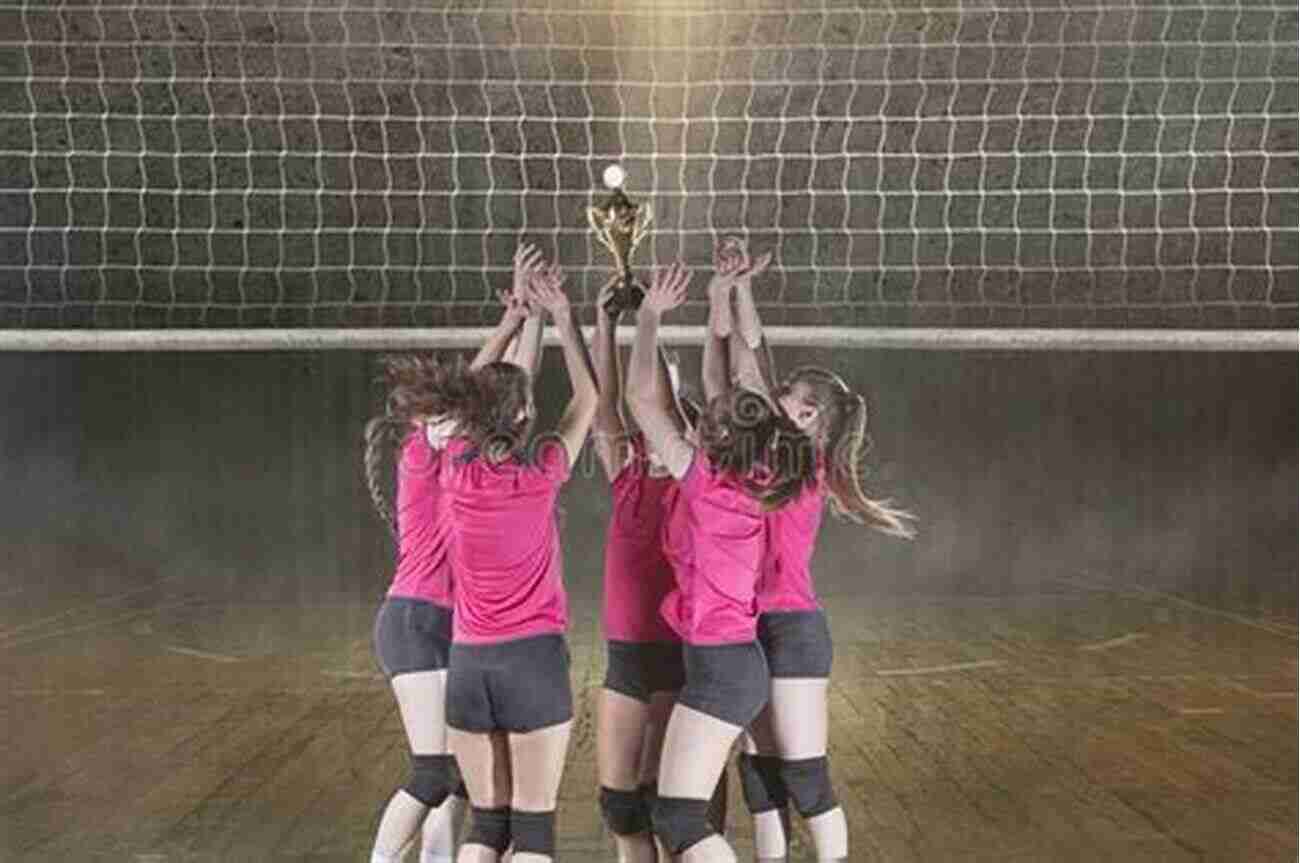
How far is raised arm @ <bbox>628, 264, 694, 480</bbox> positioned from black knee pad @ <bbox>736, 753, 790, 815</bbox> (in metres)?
0.72

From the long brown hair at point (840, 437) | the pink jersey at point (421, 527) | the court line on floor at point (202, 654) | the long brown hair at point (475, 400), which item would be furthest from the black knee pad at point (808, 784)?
the court line on floor at point (202, 654)

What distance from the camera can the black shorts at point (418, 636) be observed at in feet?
15.3

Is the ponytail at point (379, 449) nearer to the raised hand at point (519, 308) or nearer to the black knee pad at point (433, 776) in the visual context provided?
the raised hand at point (519, 308)

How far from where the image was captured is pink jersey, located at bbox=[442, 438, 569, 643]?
4.34 metres

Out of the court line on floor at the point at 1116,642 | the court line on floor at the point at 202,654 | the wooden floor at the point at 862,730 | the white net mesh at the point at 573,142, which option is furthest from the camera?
the court line on floor at the point at 1116,642

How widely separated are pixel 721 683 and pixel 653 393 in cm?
59

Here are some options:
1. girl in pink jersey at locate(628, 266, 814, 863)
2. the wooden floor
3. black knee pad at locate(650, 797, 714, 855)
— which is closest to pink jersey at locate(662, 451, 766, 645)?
girl in pink jersey at locate(628, 266, 814, 863)

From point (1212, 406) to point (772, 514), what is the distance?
7.55 meters

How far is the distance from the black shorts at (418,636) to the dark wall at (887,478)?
539cm

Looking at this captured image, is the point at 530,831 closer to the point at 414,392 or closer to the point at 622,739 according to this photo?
the point at 622,739

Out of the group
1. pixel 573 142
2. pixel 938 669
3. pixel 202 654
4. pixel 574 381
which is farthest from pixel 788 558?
pixel 202 654

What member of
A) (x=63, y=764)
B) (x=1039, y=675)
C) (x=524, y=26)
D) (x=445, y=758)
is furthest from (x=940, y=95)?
(x=445, y=758)

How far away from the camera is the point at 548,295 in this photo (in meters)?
4.56

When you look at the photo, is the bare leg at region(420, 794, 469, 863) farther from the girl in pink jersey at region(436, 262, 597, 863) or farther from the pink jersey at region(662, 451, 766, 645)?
the pink jersey at region(662, 451, 766, 645)
